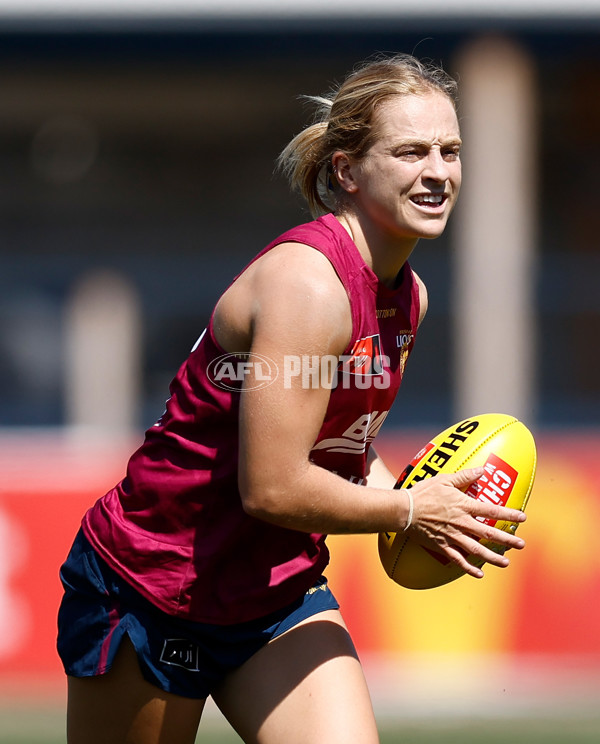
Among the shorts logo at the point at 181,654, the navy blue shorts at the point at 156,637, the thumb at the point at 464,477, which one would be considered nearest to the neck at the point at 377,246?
the thumb at the point at 464,477

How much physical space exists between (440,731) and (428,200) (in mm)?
3545

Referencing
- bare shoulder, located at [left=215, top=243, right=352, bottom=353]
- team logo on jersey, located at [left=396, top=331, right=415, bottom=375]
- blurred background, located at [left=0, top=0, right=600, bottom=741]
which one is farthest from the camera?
blurred background, located at [left=0, top=0, right=600, bottom=741]

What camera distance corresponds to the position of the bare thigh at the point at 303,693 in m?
2.74

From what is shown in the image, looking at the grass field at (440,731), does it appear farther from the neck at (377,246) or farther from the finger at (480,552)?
the neck at (377,246)

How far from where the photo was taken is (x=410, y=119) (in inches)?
111

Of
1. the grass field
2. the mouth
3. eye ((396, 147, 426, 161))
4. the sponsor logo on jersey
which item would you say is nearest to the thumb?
the sponsor logo on jersey

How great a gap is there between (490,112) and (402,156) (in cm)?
775

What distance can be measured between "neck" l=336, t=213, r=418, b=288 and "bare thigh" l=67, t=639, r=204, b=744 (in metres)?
1.14

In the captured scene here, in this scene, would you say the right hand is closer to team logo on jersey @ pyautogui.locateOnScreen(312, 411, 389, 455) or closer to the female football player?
the female football player

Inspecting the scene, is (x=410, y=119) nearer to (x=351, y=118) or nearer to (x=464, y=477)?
(x=351, y=118)

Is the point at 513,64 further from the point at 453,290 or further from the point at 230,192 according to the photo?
the point at 230,192

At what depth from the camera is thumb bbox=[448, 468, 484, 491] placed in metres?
2.85

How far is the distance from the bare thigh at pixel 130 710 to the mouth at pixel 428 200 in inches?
51.8

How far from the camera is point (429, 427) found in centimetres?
1183
